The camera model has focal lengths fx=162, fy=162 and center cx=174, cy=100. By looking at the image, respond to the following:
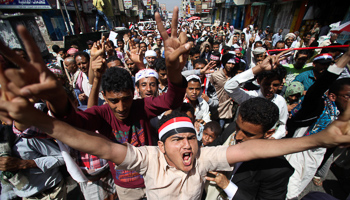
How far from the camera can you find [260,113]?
156 cm

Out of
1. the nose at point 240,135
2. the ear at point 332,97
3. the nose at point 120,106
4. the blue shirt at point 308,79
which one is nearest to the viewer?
the nose at point 120,106

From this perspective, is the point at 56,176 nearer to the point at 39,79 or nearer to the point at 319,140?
the point at 39,79

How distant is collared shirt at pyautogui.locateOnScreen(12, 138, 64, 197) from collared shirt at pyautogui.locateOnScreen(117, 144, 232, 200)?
1.21 m

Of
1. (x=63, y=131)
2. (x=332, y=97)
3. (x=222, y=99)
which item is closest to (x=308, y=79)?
(x=332, y=97)

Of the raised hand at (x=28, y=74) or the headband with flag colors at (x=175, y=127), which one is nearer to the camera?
the raised hand at (x=28, y=74)

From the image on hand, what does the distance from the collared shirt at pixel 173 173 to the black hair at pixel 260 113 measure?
46 centimetres

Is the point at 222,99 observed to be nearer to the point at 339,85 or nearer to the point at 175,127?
the point at 339,85

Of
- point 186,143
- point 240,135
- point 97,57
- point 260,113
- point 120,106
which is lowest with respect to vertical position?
point 240,135

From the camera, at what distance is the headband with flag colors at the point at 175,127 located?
1392 millimetres

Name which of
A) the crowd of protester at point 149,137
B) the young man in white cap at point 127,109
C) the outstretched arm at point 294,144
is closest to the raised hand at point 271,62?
the crowd of protester at point 149,137

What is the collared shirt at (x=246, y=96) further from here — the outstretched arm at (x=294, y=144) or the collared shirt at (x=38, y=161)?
the collared shirt at (x=38, y=161)

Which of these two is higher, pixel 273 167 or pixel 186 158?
pixel 186 158

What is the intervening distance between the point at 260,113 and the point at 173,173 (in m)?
0.99

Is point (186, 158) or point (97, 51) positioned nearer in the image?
point (186, 158)
